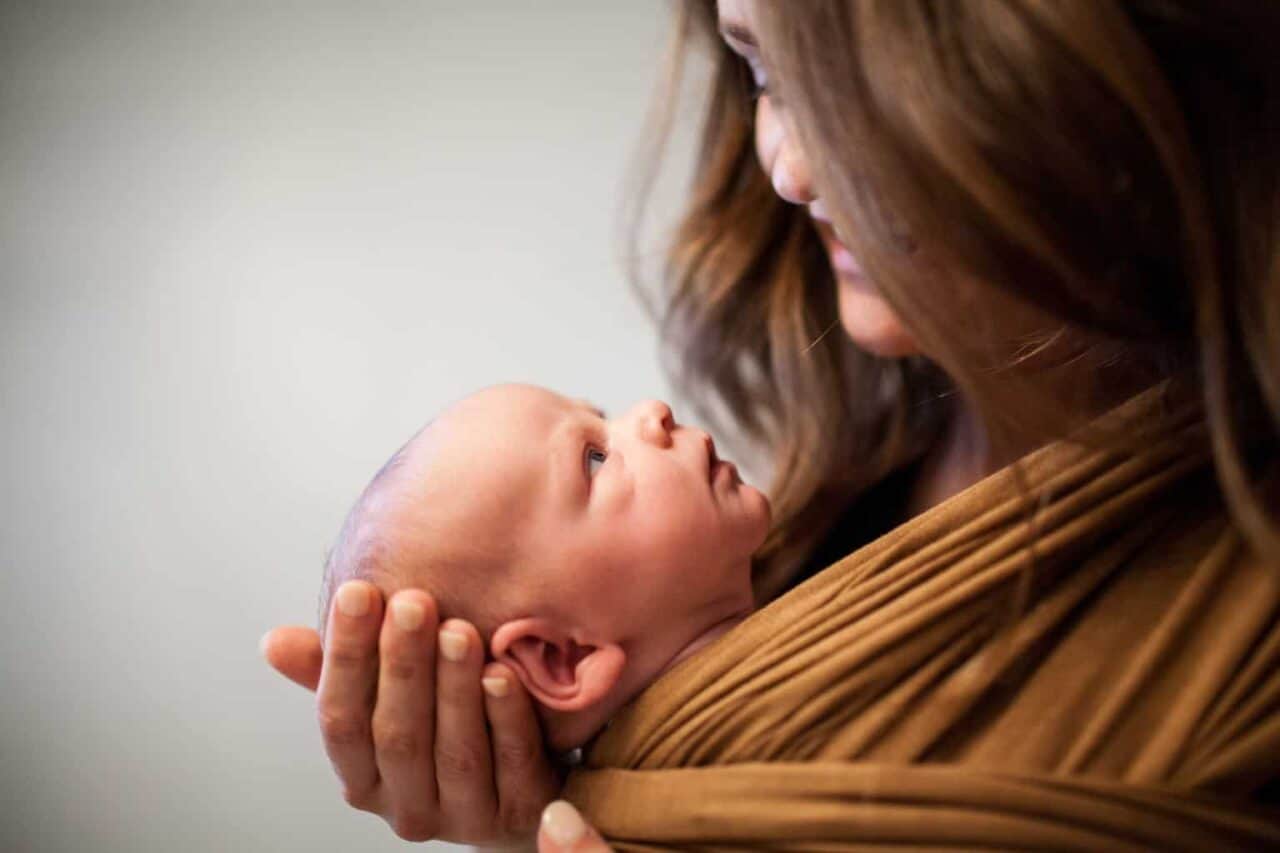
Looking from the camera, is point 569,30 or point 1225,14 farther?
point 569,30

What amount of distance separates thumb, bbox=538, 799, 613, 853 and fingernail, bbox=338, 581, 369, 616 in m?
0.19

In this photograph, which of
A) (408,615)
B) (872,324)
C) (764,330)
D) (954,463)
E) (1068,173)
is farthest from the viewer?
(764,330)

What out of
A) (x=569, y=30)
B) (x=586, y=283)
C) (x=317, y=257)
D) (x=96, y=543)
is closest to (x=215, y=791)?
(x=96, y=543)

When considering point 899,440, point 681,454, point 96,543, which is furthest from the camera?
point 96,543

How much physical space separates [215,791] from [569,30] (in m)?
1.10

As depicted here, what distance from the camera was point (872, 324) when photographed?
0.94m

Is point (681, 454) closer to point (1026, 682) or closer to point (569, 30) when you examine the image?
point (1026, 682)

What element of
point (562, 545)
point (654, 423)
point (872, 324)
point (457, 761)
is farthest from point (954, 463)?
point (457, 761)

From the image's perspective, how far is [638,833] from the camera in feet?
2.41

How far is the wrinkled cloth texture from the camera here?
25.3 inches

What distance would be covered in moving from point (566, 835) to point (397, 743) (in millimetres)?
145

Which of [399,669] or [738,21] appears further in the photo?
[738,21]

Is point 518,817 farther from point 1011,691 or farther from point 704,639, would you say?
point 1011,691

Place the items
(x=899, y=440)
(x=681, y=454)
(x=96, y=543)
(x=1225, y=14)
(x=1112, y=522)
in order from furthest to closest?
(x=96, y=543) < (x=899, y=440) < (x=681, y=454) < (x=1112, y=522) < (x=1225, y=14)
